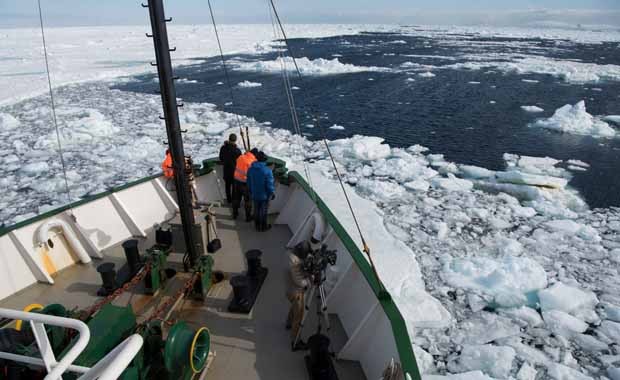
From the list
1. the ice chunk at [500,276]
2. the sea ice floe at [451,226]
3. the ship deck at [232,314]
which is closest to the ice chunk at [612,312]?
the sea ice floe at [451,226]

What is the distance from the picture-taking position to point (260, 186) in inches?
203

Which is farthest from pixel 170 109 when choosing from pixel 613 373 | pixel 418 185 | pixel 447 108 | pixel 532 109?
pixel 532 109

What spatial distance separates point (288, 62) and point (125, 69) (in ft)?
53.1

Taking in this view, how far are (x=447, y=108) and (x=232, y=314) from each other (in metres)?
21.4

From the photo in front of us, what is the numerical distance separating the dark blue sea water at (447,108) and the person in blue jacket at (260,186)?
782cm

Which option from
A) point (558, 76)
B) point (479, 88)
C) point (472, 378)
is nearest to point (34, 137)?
point (472, 378)

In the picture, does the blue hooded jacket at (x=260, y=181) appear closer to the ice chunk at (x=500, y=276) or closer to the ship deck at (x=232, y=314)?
the ship deck at (x=232, y=314)

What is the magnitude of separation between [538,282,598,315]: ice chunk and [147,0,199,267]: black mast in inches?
235

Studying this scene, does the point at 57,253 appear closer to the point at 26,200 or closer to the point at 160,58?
the point at 160,58

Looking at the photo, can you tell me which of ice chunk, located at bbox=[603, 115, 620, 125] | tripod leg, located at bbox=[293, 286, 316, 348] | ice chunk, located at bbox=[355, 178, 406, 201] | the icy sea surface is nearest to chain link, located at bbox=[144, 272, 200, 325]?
tripod leg, located at bbox=[293, 286, 316, 348]

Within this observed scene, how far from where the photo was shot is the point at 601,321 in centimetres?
637

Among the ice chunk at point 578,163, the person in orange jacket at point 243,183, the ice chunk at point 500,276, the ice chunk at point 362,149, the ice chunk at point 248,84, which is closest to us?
the person in orange jacket at point 243,183

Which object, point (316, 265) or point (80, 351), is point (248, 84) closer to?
point (316, 265)

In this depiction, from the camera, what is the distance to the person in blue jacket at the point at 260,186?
16.7 feet
